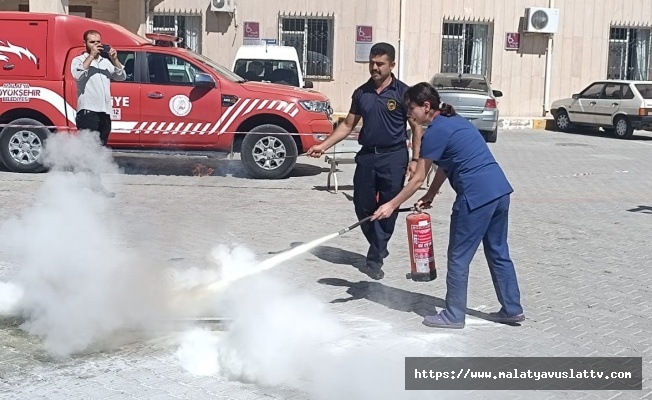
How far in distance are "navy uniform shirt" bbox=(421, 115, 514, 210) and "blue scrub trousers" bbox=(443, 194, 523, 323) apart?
70mm

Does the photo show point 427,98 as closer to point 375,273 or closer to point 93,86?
point 375,273

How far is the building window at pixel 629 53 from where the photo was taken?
86.1ft

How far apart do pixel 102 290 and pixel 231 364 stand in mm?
1368

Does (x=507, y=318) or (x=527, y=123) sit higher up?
(x=527, y=123)

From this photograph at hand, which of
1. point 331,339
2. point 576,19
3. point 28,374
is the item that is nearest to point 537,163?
point 576,19

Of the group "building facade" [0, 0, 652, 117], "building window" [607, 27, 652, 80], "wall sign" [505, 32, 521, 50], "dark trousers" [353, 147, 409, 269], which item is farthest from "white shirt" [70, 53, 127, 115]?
"building window" [607, 27, 652, 80]

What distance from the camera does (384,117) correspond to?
7.39 metres

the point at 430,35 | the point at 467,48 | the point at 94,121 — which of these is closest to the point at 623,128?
the point at 467,48

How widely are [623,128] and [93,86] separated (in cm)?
1556

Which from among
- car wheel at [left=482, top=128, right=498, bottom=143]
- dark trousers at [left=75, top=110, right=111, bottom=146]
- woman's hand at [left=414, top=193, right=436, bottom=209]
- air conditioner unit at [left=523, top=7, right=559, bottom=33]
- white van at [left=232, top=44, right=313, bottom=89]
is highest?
air conditioner unit at [left=523, top=7, right=559, bottom=33]

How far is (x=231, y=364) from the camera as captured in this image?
5.39m

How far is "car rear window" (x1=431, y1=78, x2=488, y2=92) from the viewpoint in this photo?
69.2 ft

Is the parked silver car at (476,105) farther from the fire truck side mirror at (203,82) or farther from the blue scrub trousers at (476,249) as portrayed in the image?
the blue scrub trousers at (476,249)

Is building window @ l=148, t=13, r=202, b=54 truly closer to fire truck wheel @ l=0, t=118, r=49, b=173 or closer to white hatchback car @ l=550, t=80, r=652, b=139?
white hatchback car @ l=550, t=80, r=652, b=139
